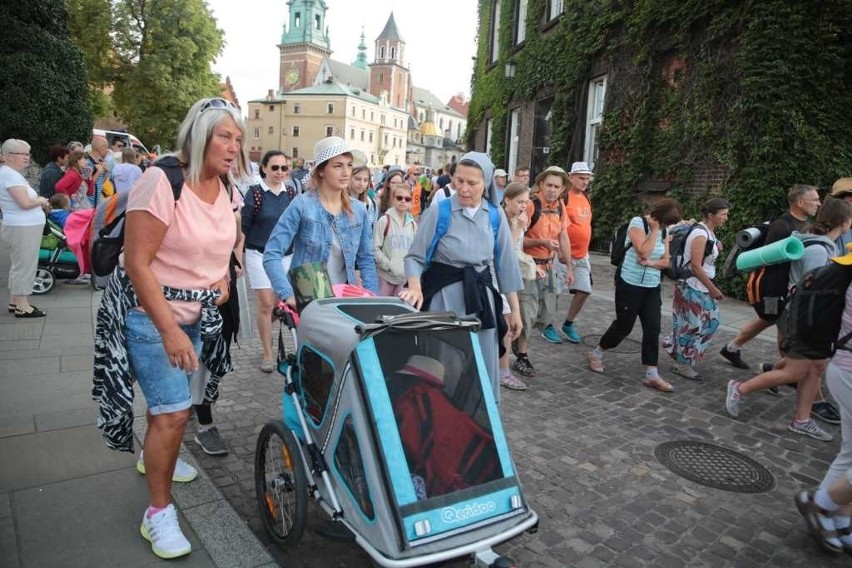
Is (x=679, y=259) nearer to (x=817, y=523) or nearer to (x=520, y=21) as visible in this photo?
(x=817, y=523)

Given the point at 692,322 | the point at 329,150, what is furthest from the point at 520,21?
the point at 329,150

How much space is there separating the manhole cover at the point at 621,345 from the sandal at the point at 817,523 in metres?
3.64

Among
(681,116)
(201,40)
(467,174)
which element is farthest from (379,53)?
(467,174)

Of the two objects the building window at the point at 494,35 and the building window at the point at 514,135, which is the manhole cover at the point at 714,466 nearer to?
the building window at the point at 514,135

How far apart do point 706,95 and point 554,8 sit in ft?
23.4

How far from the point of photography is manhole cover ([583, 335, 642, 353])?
6.92 m

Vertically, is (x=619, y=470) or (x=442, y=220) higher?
(x=442, y=220)

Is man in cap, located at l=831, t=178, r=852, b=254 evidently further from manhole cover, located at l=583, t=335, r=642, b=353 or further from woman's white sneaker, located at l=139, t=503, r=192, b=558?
woman's white sneaker, located at l=139, t=503, r=192, b=558

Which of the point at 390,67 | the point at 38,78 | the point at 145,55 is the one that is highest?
the point at 390,67

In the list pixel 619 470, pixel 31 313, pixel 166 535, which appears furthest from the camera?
→ pixel 31 313

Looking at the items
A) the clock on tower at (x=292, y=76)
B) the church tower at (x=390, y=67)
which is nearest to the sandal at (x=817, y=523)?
the clock on tower at (x=292, y=76)

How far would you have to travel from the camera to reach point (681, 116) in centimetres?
1142

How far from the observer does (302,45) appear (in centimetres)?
11625

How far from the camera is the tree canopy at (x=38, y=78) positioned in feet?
52.7
